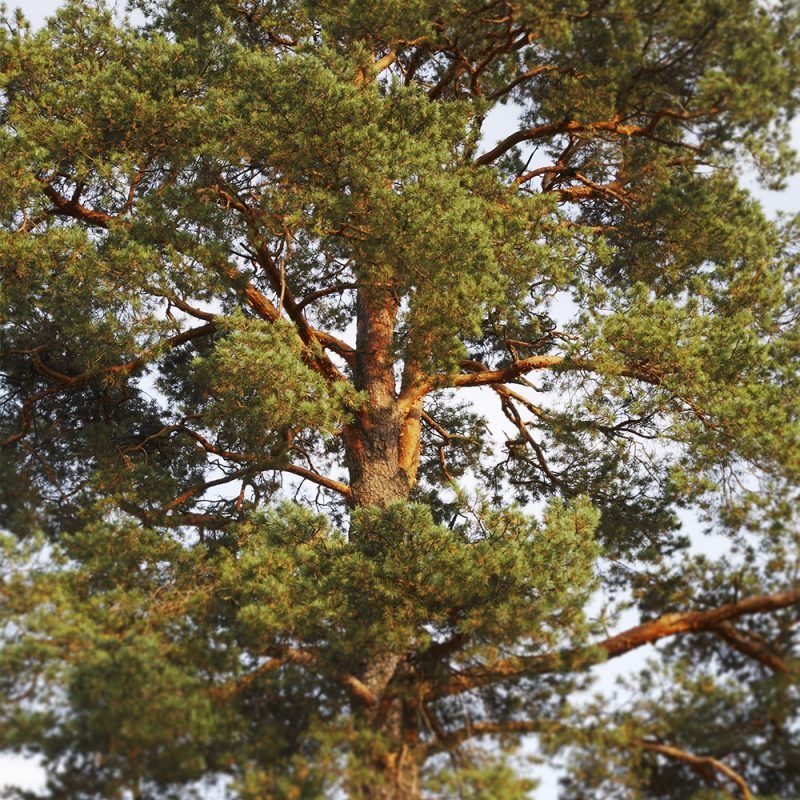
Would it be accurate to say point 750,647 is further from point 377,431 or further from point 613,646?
point 377,431

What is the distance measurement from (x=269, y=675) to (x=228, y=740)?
0.63m

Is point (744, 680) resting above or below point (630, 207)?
below

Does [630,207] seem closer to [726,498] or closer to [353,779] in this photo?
[726,498]

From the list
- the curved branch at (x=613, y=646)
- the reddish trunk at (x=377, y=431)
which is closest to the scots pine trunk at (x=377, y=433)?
the reddish trunk at (x=377, y=431)

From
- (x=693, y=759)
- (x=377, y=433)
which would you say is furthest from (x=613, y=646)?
(x=377, y=433)

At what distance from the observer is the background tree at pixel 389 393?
6.27 meters

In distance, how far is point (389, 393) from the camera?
31.6 ft

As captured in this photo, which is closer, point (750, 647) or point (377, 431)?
point (750, 647)

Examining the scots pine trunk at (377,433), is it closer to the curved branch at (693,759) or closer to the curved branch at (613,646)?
the curved branch at (613,646)

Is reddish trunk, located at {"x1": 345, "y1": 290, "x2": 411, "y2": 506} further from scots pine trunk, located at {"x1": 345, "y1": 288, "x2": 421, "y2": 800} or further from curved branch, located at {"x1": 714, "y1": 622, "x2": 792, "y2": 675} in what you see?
curved branch, located at {"x1": 714, "y1": 622, "x2": 792, "y2": 675}

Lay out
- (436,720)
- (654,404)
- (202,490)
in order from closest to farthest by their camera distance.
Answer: (436,720) < (654,404) < (202,490)

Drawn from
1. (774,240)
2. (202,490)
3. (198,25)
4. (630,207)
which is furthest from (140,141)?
(774,240)

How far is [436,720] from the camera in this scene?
659 cm

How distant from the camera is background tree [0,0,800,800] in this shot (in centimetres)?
627
